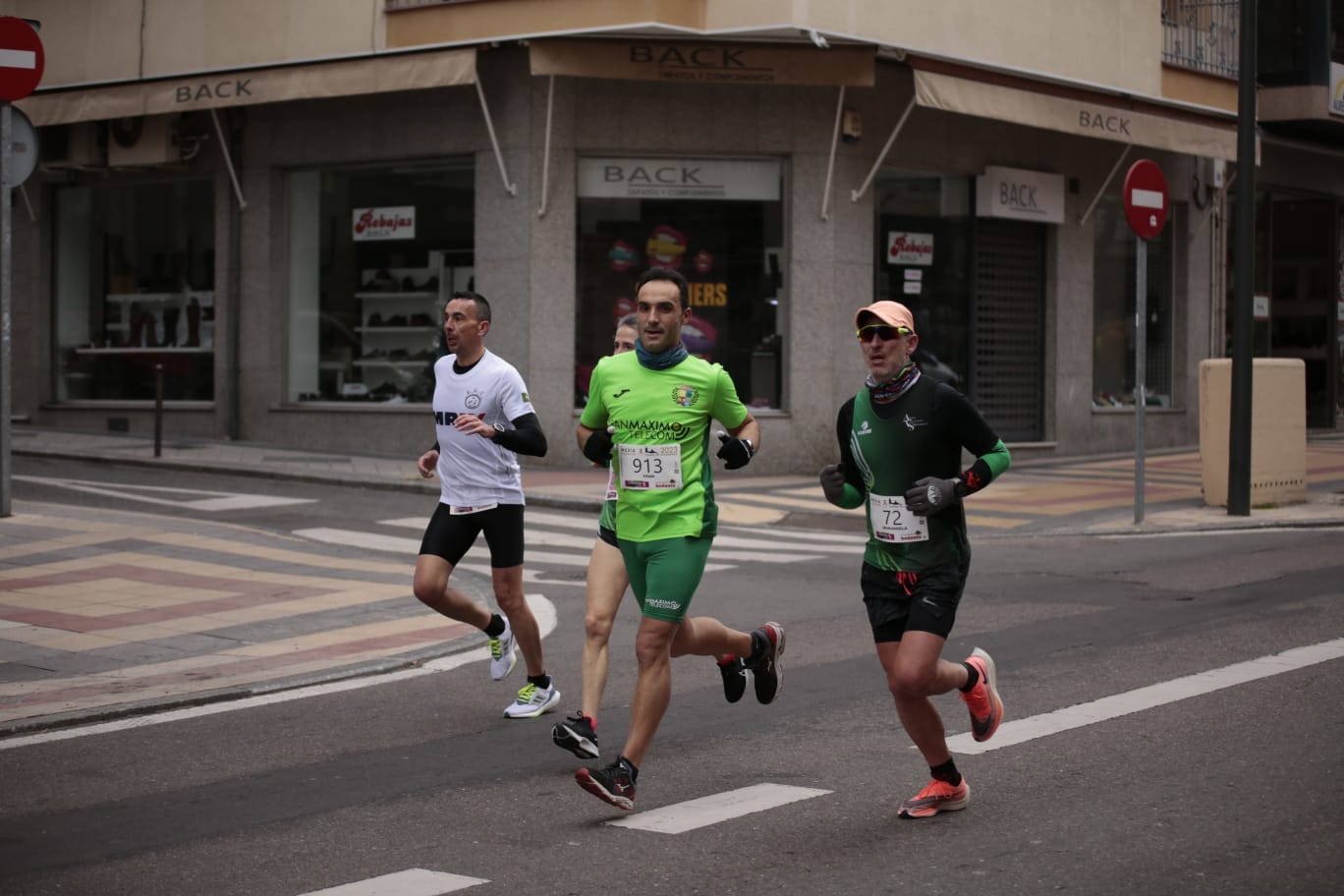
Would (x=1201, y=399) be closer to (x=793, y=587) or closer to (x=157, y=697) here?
(x=793, y=587)

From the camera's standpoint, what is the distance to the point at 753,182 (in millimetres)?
21484

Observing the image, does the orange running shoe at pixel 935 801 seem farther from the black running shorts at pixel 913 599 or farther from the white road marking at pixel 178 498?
the white road marking at pixel 178 498

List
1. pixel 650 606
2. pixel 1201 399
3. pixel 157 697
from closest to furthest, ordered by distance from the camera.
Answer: pixel 650 606 → pixel 157 697 → pixel 1201 399

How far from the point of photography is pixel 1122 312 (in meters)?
26.6

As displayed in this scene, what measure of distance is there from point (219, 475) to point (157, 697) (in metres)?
11.7

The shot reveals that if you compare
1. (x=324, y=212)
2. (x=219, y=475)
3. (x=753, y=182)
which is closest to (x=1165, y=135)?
(x=753, y=182)

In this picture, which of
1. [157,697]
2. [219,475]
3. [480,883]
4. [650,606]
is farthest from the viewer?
[219,475]

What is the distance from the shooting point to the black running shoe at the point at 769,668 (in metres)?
7.25

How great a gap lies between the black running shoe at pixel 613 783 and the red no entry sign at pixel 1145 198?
450 inches

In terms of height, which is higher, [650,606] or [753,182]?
[753,182]

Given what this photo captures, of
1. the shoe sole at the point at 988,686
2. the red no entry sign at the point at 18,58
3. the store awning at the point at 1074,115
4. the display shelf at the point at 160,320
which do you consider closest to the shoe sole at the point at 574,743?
the shoe sole at the point at 988,686

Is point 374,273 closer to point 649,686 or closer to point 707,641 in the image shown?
point 707,641

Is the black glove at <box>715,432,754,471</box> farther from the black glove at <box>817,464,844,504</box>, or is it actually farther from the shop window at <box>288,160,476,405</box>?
the shop window at <box>288,160,476,405</box>

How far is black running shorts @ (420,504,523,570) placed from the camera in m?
8.10
